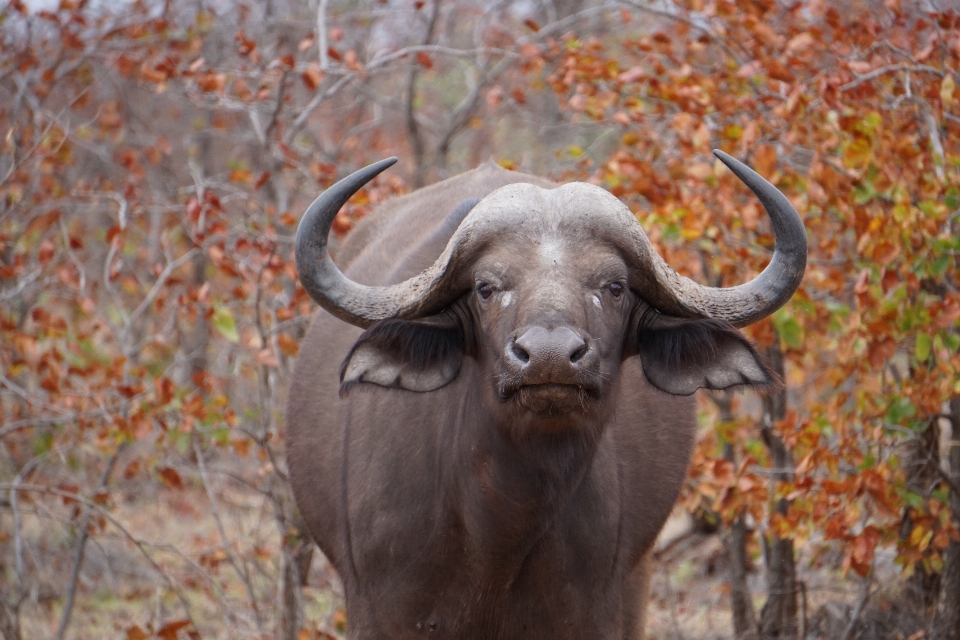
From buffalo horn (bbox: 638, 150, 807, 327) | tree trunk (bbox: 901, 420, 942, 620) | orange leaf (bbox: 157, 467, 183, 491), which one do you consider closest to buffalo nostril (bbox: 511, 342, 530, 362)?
buffalo horn (bbox: 638, 150, 807, 327)

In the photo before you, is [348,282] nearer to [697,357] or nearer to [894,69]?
[697,357]

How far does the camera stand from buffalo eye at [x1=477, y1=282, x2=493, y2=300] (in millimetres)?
3564

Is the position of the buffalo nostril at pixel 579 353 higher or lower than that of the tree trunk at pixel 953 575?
higher

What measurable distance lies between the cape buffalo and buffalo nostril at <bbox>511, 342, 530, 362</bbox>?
6 centimetres

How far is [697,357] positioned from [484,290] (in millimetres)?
848

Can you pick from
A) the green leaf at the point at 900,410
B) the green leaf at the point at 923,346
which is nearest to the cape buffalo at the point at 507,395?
the green leaf at the point at 923,346

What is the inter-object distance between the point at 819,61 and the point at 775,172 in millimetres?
2470

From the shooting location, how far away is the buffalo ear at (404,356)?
3.75 meters

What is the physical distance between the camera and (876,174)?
4988mm

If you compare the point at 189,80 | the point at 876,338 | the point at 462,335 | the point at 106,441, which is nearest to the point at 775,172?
the point at 876,338

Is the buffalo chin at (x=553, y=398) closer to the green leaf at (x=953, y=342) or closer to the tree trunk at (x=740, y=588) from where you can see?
the green leaf at (x=953, y=342)

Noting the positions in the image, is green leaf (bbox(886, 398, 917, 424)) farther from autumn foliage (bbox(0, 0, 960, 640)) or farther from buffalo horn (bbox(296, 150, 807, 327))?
buffalo horn (bbox(296, 150, 807, 327))

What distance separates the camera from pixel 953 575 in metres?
5.35

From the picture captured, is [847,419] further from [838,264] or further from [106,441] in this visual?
[106,441]
